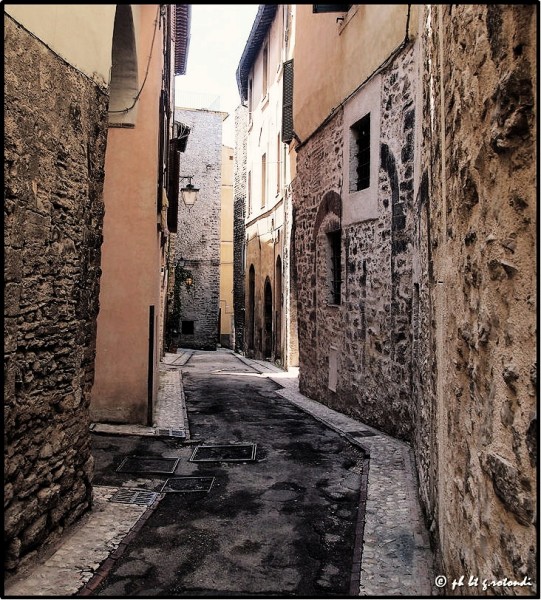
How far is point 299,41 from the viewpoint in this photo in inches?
482

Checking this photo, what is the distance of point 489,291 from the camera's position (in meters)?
2.23

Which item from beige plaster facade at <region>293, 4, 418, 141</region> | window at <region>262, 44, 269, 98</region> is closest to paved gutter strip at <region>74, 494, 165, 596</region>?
beige plaster facade at <region>293, 4, 418, 141</region>

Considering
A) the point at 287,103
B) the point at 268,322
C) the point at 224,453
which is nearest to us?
the point at 224,453

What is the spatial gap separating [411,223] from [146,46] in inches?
181

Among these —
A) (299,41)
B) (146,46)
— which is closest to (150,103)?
(146,46)

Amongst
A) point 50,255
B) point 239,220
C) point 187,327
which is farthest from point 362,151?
point 187,327

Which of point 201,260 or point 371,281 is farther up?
point 201,260

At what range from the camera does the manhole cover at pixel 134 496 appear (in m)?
5.11

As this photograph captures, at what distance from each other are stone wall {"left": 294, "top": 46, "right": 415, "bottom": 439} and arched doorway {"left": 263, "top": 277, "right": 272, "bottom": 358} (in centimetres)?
683

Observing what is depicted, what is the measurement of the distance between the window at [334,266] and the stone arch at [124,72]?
3775 millimetres

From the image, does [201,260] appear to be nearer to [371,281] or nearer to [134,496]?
[371,281]

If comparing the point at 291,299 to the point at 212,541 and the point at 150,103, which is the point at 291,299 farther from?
the point at 212,541

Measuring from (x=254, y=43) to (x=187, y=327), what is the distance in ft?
44.6

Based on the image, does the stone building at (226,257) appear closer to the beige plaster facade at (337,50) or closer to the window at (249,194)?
the window at (249,194)
